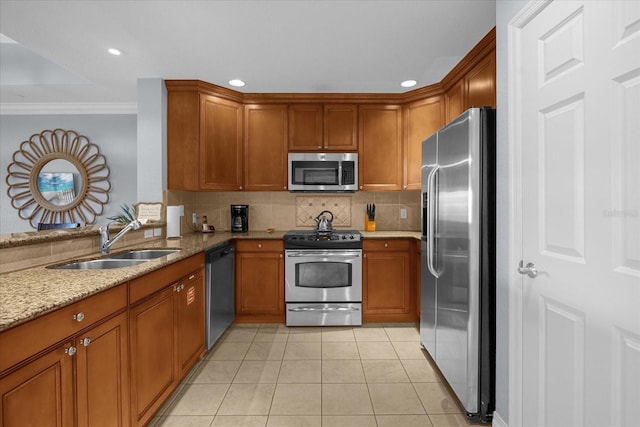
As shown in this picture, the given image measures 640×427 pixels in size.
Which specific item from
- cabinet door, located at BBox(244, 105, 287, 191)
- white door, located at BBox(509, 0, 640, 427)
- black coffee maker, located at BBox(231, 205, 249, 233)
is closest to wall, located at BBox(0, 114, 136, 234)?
black coffee maker, located at BBox(231, 205, 249, 233)

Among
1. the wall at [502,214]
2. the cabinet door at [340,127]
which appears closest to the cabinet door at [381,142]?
the cabinet door at [340,127]

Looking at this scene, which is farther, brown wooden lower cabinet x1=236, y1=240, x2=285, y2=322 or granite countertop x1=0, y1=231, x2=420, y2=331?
brown wooden lower cabinet x1=236, y1=240, x2=285, y2=322

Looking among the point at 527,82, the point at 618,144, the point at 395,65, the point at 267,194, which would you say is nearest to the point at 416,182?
the point at 395,65

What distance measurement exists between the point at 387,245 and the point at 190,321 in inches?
76.8

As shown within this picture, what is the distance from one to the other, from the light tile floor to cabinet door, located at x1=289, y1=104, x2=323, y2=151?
197 centimetres

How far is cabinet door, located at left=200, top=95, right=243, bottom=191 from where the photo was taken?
330 centimetres

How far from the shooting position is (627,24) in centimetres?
102

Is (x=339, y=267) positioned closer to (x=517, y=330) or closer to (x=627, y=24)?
(x=517, y=330)

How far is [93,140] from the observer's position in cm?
450

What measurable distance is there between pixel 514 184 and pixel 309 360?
6.35 ft

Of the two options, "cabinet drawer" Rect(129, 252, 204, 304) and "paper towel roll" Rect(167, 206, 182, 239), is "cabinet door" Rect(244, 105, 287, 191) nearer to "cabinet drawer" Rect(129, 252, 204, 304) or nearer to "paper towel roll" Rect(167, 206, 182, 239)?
"paper towel roll" Rect(167, 206, 182, 239)

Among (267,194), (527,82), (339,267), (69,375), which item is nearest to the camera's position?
(69,375)

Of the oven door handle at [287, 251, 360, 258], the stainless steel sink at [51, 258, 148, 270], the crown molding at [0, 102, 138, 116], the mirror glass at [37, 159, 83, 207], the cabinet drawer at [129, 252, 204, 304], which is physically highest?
the crown molding at [0, 102, 138, 116]

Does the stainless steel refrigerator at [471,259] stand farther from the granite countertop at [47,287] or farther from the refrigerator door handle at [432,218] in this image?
the granite countertop at [47,287]
